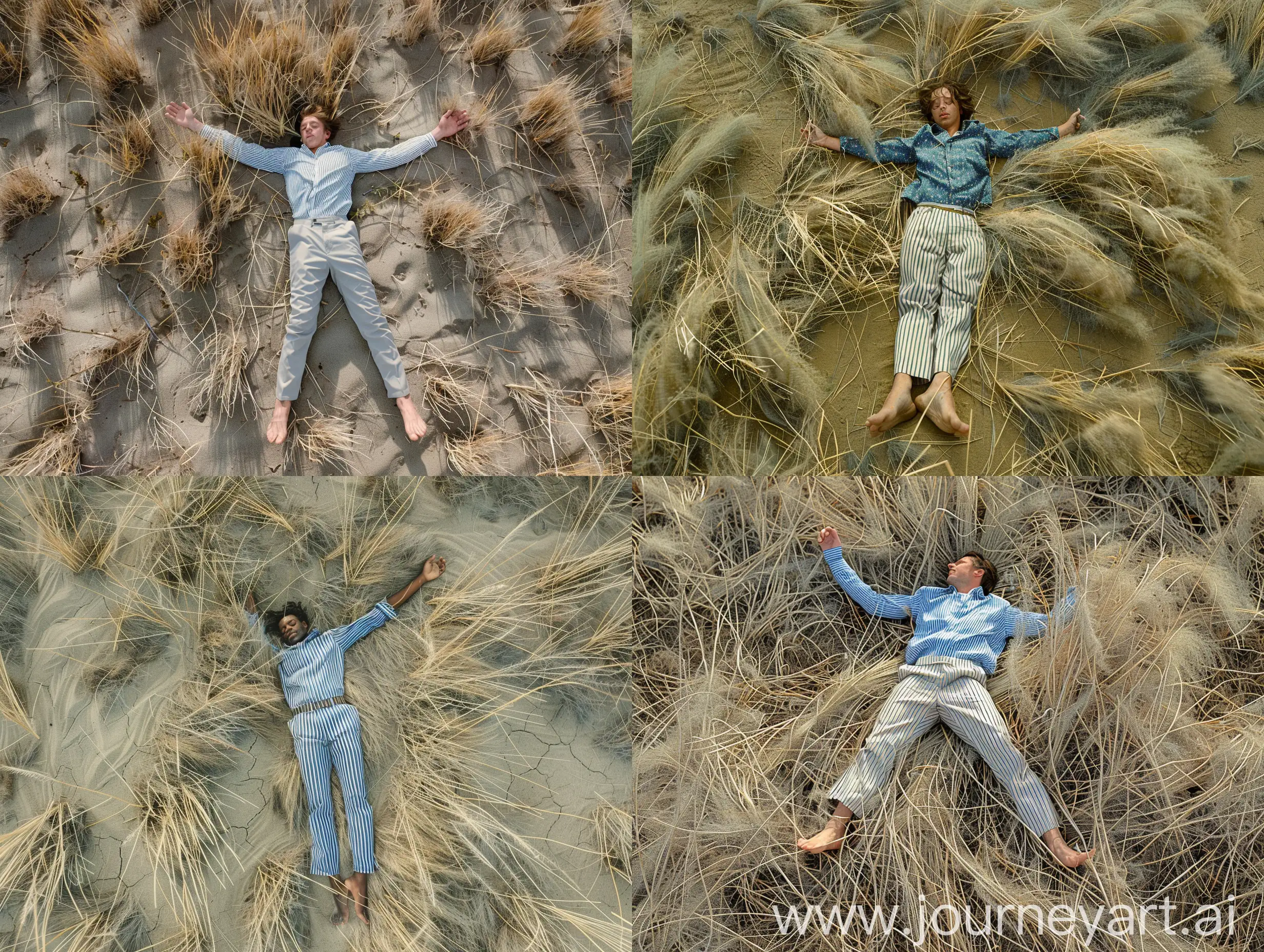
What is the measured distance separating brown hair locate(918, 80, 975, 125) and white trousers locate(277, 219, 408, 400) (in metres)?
2.19

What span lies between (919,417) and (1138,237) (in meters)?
1.07

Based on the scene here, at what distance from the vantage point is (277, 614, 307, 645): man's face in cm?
289

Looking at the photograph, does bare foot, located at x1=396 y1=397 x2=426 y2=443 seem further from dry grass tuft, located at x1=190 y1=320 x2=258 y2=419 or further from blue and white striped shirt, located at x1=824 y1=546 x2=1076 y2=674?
blue and white striped shirt, located at x1=824 y1=546 x2=1076 y2=674

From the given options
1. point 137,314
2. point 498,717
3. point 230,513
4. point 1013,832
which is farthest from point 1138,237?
point 137,314

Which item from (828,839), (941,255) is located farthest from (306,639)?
(941,255)

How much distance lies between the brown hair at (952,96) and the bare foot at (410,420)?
224 centimetres

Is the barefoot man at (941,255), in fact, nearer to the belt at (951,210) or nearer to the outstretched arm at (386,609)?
the belt at (951,210)

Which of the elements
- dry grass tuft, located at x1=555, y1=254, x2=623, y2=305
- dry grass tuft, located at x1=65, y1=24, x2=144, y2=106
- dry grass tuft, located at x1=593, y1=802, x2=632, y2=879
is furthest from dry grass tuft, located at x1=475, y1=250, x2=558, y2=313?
dry grass tuft, located at x1=593, y1=802, x2=632, y2=879

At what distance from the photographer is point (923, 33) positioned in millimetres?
3168

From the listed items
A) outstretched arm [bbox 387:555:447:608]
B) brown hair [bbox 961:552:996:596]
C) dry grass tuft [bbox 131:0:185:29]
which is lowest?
brown hair [bbox 961:552:996:596]

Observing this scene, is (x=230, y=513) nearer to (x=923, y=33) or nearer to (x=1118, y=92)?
(x=923, y=33)

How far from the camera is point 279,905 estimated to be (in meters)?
2.87

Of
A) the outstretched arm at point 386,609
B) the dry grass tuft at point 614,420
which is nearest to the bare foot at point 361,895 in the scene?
the outstretched arm at point 386,609

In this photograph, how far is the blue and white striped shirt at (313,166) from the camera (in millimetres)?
3020
